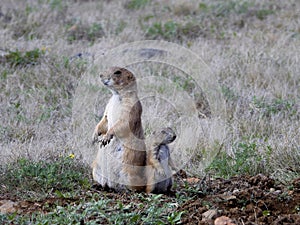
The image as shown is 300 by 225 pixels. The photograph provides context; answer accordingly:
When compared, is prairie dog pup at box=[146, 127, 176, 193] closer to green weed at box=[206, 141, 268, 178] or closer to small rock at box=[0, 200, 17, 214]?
green weed at box=[206, 141, 268, 178]

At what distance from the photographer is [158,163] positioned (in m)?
4.65

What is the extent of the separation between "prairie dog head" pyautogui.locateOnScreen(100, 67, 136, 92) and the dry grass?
1143mm

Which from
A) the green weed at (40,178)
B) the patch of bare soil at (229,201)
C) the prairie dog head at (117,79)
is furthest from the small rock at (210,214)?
the green weed at (40,178)

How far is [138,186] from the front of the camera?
4.74 m

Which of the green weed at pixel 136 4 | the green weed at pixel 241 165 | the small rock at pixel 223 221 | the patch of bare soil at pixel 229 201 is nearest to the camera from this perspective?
the small rock at pixel 223 221

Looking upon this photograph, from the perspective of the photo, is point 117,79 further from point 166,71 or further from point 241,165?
point 166,71

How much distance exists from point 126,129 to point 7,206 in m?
1.00

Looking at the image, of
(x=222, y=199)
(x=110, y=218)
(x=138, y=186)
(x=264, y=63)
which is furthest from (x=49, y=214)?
(x=264, y=63)

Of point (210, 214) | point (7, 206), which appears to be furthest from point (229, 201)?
point (7, 206)

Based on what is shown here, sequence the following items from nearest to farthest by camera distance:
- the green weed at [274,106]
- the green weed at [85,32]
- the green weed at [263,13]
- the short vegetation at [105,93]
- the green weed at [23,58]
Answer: the short vegetation at [105,93], the green weed at [274,106], the green weed at [23,58], the green weed at [85,32], the green weed at [263,13]

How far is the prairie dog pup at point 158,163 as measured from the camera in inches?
183

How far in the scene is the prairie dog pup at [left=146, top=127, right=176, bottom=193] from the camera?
4.64 meters

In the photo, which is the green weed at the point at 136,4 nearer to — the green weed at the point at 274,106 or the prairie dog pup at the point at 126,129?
the green weed at the point at 274,106

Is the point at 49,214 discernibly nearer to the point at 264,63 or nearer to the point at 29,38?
the point at 264,63
